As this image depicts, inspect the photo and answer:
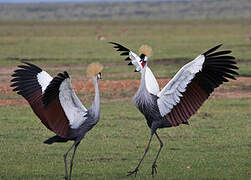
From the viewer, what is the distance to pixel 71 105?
292 inches

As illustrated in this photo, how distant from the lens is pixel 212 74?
25.5 ft

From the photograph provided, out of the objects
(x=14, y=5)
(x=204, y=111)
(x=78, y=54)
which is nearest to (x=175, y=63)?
(x=78, y=54)

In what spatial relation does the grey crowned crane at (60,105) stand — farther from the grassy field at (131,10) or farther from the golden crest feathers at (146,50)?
the grassy field at (131,10)

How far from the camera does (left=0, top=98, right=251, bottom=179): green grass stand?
27.3ft

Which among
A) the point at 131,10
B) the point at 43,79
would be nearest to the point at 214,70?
the point at 43,79

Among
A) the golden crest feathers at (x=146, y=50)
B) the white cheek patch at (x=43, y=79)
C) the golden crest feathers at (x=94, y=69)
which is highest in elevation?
the golden crest feathers at (x=146, y=50)

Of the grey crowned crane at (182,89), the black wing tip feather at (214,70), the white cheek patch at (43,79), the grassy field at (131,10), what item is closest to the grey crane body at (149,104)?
the grey crowned crane at (182,89)

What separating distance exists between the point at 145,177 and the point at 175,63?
1657 centimetres

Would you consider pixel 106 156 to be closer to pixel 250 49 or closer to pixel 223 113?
pixel 223 113

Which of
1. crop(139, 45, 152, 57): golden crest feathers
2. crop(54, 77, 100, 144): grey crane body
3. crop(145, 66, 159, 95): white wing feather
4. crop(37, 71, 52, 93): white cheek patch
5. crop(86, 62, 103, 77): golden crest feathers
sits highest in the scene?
crop(139, 45, 152, 57): golden crest feathers

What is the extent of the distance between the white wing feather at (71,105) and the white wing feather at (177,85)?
3.40ft

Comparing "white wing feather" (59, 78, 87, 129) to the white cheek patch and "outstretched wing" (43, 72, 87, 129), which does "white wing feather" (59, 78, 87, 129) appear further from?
the white cheek patch

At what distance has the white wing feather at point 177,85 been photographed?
7.54m

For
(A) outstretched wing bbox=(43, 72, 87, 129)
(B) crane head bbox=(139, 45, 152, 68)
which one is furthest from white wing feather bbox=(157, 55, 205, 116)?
(A) outstretched wing bbox=(43, 72, 87, 129)
